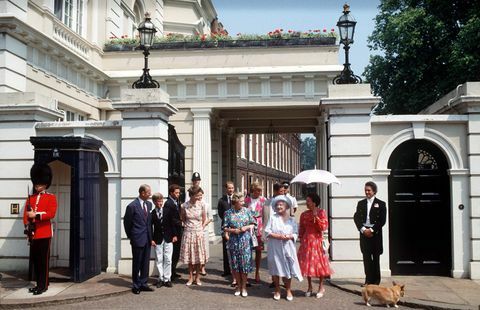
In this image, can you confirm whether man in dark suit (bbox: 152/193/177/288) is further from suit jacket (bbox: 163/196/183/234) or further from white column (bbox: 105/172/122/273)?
white column (bbox: 105/172/122/273)

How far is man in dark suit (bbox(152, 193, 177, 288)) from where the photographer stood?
8602 millimetres

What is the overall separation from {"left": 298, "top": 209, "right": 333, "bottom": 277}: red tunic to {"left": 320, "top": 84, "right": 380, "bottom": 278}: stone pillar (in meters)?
1.43

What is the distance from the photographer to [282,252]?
7703mm

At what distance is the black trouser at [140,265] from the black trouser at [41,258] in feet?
4.69

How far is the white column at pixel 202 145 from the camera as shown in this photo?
16.5m

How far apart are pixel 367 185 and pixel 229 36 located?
10577mm

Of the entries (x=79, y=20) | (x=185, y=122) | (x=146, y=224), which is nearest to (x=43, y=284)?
(x=146, y=224)

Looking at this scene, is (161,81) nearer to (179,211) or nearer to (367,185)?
(179,211)

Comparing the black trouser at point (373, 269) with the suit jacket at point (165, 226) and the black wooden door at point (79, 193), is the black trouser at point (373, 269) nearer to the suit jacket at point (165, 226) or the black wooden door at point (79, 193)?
the suit jacket at point (165, 226)

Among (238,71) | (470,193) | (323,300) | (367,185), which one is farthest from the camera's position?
(238,71)

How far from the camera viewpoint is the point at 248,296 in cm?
803

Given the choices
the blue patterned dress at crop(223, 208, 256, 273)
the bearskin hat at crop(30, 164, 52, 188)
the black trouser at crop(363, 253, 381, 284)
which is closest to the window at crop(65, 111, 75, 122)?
the bearskin hat at crop(30, 164, 52, 188)

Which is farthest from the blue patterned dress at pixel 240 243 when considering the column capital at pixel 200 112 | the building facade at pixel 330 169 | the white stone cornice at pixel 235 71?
the white stone cornice at pixel 235 71

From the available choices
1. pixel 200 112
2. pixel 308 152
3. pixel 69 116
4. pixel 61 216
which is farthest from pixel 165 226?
pixel 308 152
